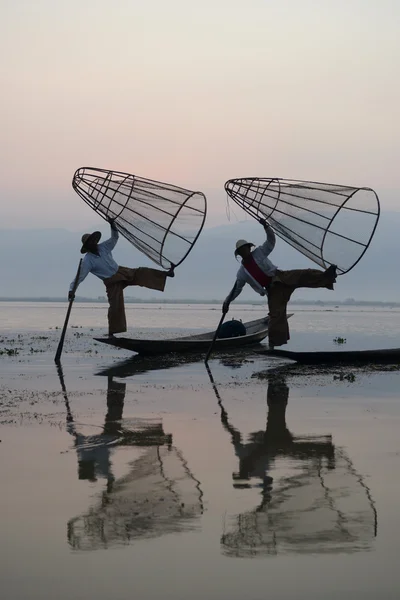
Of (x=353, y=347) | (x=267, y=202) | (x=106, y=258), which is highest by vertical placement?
(x=267, y=202)

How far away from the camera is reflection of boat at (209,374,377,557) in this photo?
498cm

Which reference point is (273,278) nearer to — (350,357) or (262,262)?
(262,262)

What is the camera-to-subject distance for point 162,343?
64.7 feet

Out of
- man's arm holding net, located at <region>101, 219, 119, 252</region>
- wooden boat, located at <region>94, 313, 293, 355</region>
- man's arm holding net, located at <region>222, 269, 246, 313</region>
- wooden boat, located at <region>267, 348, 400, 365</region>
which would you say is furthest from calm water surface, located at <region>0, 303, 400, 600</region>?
man's arm holding net, located at <region>101, 219, 119, 252</region>

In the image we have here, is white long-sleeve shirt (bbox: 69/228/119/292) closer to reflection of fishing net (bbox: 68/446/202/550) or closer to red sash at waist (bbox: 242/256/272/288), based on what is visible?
red sash at waist (bbox: 242/256/272/288)

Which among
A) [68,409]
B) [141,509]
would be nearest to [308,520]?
[141,509]

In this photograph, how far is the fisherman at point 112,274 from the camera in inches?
754

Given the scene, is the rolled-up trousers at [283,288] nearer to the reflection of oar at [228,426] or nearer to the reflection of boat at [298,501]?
the reflection of oar at [228,426]

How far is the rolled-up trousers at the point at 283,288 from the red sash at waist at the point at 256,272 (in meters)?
0.17

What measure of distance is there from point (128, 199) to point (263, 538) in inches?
606

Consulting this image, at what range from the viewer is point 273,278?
18.7 metres

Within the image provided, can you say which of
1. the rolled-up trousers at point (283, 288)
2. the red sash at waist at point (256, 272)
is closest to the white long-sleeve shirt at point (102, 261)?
the red sash at waist at point (256, 272)

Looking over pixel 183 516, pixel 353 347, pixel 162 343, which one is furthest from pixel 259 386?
pixel 353 347

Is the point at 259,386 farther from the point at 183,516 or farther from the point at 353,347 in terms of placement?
the point at 353,347
